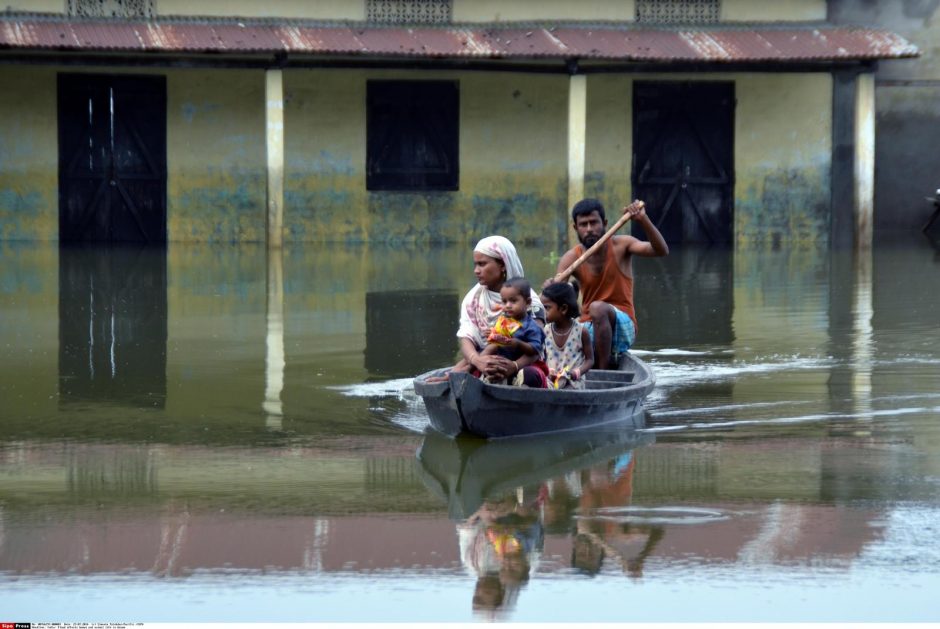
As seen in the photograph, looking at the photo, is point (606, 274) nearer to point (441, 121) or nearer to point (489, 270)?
point (489, 270)

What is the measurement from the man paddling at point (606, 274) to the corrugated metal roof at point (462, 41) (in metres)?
12.1

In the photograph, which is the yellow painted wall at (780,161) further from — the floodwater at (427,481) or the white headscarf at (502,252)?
the white headscarf at (502,252)

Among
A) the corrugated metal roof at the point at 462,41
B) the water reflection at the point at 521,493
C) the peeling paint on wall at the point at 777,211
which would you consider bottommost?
the water reflection at the point at 521,493

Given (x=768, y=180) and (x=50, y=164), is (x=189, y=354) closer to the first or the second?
(x=50, y=164)

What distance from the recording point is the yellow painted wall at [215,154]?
23281mm

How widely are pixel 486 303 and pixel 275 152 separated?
13.5m

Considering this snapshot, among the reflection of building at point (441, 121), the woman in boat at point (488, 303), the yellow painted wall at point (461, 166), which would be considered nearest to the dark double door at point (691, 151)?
the reflection of building at point (441, 121)

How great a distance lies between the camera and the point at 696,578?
18.0 ft

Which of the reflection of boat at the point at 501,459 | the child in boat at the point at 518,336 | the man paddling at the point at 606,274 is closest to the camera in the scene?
the reflection of boat at the point at 501,459

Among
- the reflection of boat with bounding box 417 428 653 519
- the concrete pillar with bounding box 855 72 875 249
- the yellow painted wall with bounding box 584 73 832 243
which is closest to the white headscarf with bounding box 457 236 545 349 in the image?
the reflection of boat with bounding box 417 428 653 519

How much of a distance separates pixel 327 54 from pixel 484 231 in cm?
384

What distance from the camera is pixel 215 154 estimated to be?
2339 centimetres

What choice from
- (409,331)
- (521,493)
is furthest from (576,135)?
(521,493)

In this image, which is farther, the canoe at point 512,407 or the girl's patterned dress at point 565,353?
the girl's patterned dress at point 565,353
